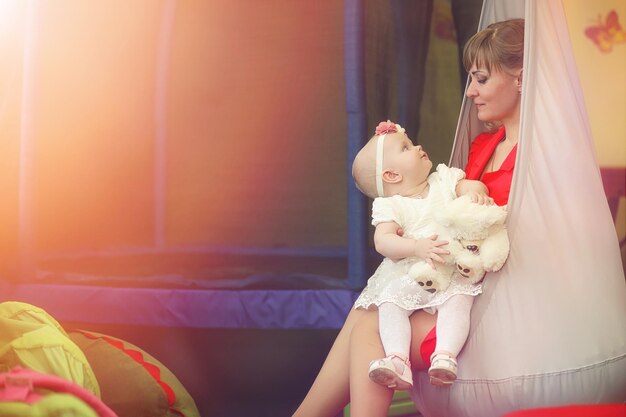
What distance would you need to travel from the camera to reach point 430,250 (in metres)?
1.35

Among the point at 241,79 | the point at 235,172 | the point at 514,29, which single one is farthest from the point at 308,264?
the point at 514,29

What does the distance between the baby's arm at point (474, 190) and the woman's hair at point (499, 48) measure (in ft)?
0.73

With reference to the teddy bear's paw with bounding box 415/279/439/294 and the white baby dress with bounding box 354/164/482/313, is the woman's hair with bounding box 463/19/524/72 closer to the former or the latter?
the white baby dress with bounding box 354/164/482/313

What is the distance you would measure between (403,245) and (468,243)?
106mm

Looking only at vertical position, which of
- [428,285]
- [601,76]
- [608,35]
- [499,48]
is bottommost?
[428,285]

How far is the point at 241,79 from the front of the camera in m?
2.26

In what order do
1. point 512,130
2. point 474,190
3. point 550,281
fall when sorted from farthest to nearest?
point 512,130, point 474,190, point 550,281

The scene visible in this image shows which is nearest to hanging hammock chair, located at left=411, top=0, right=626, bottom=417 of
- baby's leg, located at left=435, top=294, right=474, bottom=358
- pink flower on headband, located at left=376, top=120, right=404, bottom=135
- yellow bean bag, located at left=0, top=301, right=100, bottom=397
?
baby's leg, located at left=435, top=294, right=474, bottom=358

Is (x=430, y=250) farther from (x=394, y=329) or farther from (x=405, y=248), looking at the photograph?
(x=394, y=329)

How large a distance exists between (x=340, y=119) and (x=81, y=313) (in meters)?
0.84

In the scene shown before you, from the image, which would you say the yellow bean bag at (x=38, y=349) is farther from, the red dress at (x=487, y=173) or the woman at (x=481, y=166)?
the red dress at (x=487, y=173)

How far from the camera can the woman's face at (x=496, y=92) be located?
150cm

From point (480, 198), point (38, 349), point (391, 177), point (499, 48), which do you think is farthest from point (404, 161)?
point (38, 349)

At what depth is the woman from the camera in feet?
4.66
